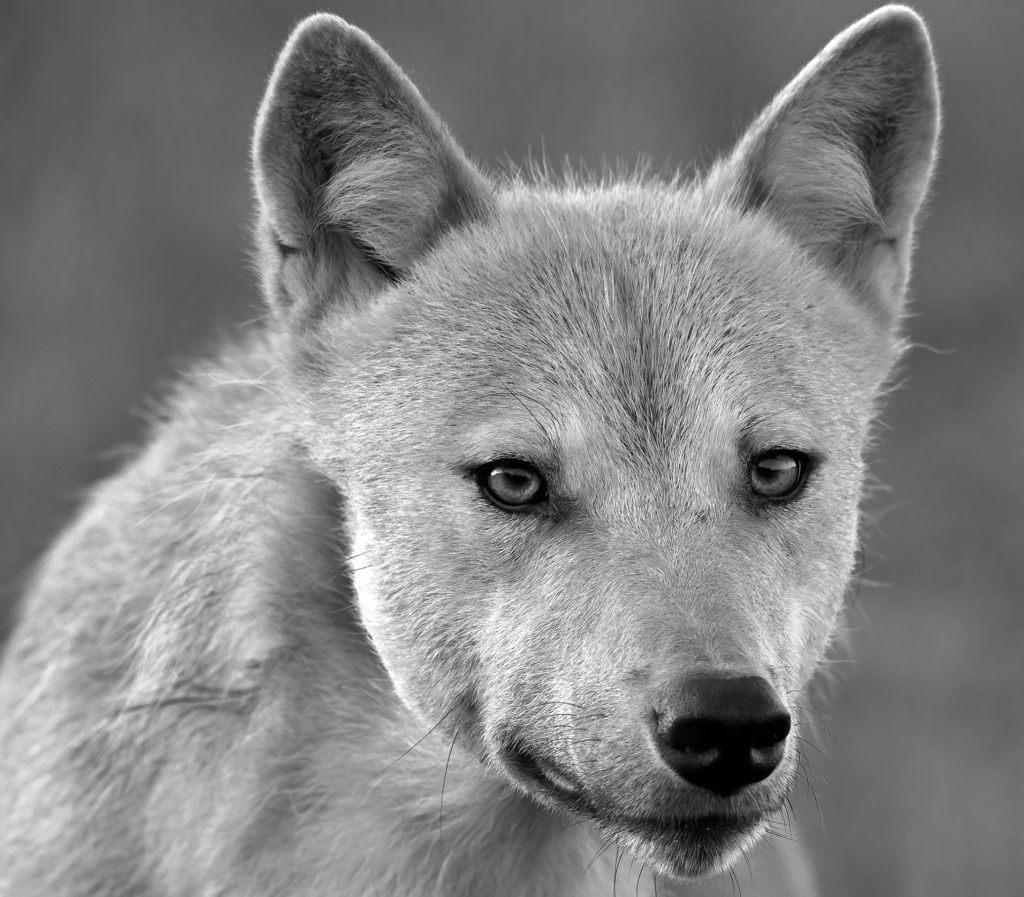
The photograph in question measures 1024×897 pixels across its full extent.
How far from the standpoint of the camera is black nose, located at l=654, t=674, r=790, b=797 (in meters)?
3.36

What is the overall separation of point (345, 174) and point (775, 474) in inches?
63.3

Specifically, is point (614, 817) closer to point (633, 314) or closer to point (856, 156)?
point (633, 314)

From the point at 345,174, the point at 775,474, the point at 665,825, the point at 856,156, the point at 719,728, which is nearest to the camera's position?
the point at 719,728

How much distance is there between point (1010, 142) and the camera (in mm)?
11664

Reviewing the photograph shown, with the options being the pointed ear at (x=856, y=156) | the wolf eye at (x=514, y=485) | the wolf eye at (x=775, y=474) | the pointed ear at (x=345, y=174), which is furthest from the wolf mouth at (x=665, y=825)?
the pointed ear at (x=856, y=156)

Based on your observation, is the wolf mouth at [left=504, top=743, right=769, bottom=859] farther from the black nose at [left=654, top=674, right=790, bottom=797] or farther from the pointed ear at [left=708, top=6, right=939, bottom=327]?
the pointed ear at [left=708, top=6, right=939, bottom=327]

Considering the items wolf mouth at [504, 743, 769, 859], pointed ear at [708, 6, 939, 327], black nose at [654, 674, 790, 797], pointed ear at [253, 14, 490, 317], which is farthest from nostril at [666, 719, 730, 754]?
pointed ear at [708, 6, 939, 327]

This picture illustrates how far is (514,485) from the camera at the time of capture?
3975 mm

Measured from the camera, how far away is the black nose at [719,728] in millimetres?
→ 3361

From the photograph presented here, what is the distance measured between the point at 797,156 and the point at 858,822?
13.3 feet

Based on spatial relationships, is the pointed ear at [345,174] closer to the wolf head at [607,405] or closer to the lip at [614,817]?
the wolf head at [607,405]

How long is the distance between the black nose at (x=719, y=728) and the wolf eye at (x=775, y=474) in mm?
815

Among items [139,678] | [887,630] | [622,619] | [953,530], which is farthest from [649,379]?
[953,530]

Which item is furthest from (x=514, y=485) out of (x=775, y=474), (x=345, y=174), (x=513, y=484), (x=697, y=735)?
(x=345, y=174)
